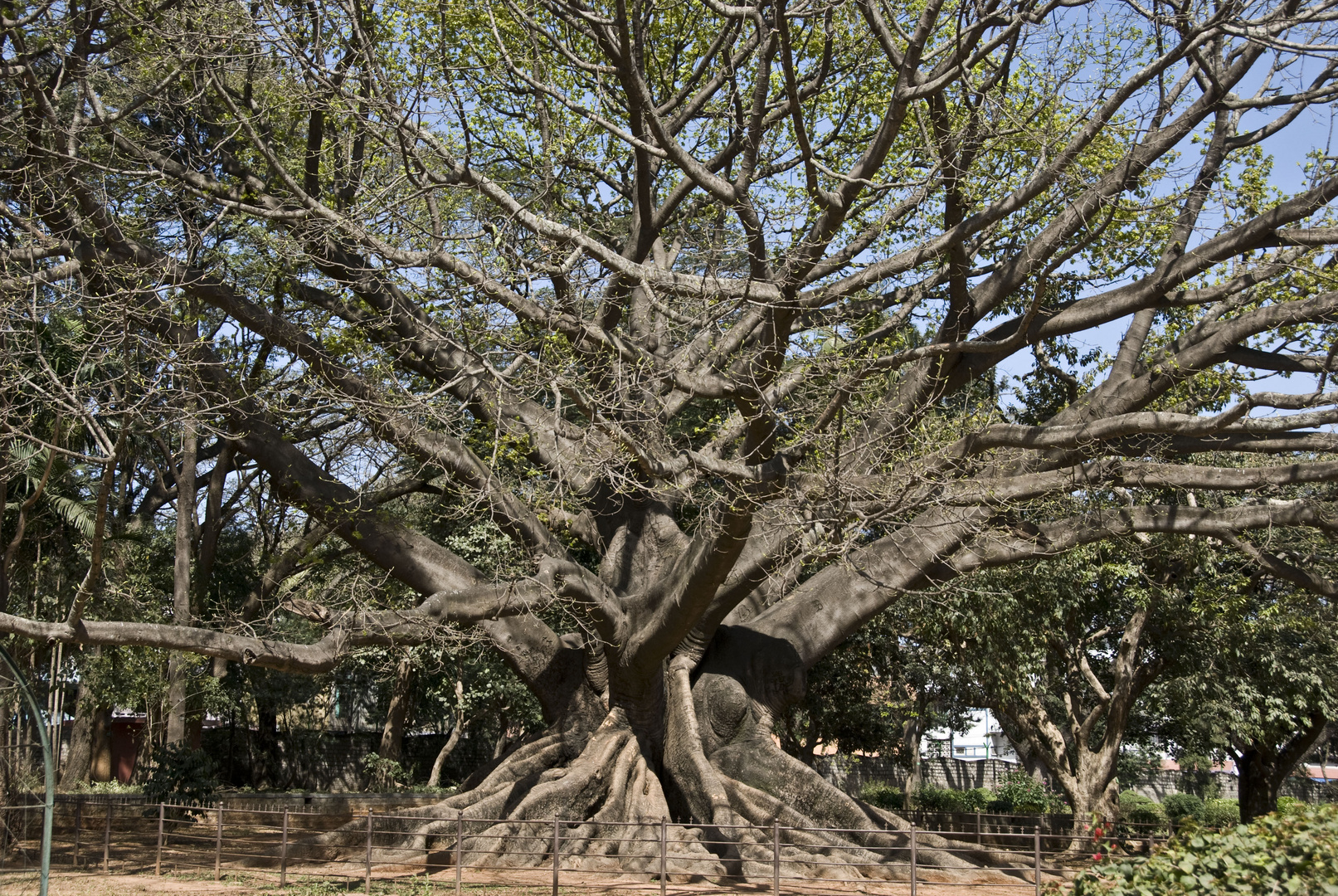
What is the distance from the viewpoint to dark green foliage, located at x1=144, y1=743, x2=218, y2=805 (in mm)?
15258

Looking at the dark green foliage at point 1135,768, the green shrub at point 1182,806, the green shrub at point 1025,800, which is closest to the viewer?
the green shrub at point 1025,800

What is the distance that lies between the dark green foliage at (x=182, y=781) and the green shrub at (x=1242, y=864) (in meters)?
13.3

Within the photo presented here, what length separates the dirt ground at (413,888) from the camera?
10.6m

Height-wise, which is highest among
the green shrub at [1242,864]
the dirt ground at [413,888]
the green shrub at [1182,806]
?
the green shrub at [1242,864]

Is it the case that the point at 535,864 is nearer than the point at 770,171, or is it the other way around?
the point at 535,864

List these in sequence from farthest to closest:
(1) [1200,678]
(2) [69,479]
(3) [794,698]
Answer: (1) [1200,678] < (2) [69,479] < (3) [794,698]

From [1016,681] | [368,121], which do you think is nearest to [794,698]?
[1016,681]

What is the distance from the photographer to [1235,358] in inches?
396

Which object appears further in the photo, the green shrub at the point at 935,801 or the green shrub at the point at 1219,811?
the green shrub at the point at 935,801

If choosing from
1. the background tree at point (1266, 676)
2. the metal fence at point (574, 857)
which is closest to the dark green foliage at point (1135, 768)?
the background tree at point (1266, 676)

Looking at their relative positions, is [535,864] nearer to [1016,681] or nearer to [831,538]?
[831,538]

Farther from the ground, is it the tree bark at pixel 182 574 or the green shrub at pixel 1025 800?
the tree bark at pixel 182 574

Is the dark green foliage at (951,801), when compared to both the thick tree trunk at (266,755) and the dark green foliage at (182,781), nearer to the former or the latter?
the thick tree trunk at (266,755)

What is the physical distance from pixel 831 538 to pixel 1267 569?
538 centimetres
